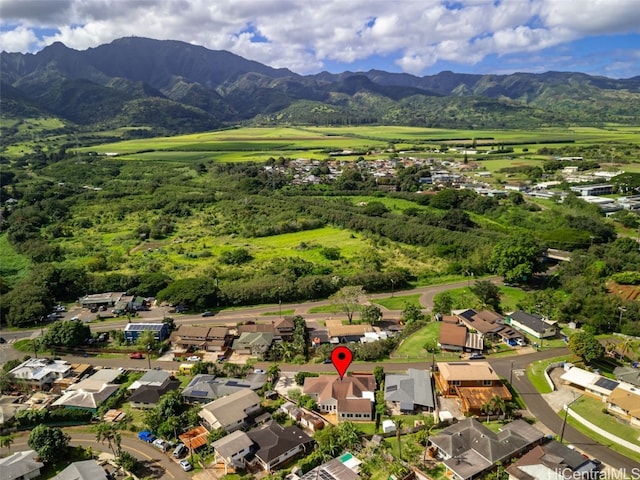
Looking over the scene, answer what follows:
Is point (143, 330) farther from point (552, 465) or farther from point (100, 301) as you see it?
point (552, 465)

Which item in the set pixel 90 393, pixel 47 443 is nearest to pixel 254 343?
pixel 90 393

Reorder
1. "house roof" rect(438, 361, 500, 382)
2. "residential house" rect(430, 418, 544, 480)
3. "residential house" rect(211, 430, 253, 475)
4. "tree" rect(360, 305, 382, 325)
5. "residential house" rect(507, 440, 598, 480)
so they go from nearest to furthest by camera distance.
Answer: "residential house" rect(507, 440, 598, 480) < "residential house" rect(430, 418, 544, 480) < "residential house" rect(211, 430, 253, 475) < "house roof" rect(438, 361, 500, 382) < "tree" rect(360, 305, 382, 325)

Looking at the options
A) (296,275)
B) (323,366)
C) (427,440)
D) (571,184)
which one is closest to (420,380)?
(427,440)

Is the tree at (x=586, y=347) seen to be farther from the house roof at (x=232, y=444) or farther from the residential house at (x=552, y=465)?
the house roof at (x=232, y=444)

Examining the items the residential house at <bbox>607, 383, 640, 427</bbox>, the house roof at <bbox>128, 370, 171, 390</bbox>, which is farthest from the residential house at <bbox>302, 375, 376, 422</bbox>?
the residential house at <bbox>607, 383, 640, 427</bbox>

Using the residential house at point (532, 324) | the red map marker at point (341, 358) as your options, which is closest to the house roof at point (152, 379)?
the red map marker at point (341, 358)

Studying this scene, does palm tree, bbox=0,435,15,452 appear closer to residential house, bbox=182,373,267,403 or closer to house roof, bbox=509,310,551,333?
residential house, bbox=182,373,267,403

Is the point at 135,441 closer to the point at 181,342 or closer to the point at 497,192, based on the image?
the point at 181,342
